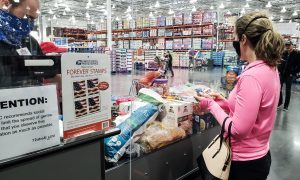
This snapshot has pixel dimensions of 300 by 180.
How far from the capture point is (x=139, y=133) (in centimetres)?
190

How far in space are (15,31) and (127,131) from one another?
3.33ft

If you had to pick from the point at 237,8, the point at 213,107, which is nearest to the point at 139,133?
the point at 213,107

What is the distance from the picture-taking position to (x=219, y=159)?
152 cm

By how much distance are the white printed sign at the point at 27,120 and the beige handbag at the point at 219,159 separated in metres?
0.92

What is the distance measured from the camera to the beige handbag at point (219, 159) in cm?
149

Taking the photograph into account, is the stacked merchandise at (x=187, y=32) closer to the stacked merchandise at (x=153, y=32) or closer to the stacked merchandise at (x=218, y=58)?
the stacked merchandise at (x=153, y=32)

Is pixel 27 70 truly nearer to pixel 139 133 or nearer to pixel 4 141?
pixel 4 141

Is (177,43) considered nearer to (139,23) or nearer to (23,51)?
(139,23)

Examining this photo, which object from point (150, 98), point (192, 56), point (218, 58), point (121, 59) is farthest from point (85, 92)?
point (218, 58)

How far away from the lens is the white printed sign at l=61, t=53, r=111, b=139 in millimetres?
936

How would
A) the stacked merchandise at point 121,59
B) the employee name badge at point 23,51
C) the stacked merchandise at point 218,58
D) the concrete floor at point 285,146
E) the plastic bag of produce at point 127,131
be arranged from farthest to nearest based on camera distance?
the stacked merchandise at point 218,58 → the stacked merchandise at point 121,59 → the concrete floor at point 285,146 → the plastic bag of produce at point 127,131 → the employee name badge at point 23,51

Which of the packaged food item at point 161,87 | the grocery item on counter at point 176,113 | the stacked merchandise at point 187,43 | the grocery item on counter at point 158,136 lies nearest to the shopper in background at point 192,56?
the stacked merchandise at point 187,43

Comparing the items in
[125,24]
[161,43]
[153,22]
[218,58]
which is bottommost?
[218,58]

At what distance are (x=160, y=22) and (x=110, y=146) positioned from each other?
15704 mm
